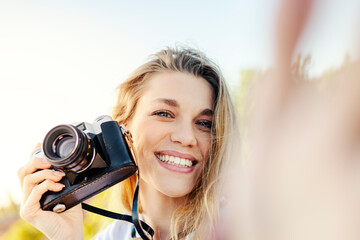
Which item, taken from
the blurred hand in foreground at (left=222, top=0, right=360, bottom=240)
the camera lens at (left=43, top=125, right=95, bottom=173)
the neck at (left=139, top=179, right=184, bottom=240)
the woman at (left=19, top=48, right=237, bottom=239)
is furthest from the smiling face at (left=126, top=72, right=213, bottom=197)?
the blurred hand in foreground at (left=222, top=0, right=360, bottom=240)

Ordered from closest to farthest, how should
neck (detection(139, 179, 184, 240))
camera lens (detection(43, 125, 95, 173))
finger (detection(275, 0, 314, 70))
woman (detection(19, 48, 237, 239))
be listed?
finger (detection(275, 0, 314, 70)) → camera lens (detection(43, 125, 95, 173)) → woman (detection(19, 48, 237, 239)) → neck (detection(139, 179, 184, 240))

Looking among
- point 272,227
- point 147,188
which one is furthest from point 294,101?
point 147,188

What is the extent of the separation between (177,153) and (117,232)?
451 millimetres

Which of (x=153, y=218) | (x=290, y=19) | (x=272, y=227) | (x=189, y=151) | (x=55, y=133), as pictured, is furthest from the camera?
(x=153, y=218)

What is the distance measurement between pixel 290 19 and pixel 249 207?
25 cm

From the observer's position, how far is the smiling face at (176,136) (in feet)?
3.63

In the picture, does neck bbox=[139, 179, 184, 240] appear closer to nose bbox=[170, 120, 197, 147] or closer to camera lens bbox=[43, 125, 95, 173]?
nose bbox=[170, 120, 197, 147]

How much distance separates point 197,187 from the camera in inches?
47.3

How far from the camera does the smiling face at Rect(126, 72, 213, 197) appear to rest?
3.63 feet

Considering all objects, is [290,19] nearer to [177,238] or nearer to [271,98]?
[271,98]

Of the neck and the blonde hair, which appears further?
the neck

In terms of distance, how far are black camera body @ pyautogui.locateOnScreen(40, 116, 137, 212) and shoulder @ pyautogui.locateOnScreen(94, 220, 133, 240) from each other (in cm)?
34

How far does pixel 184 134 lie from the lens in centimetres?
Answer: 109

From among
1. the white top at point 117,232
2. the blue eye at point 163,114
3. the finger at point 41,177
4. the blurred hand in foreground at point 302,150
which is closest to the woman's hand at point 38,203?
the finger at point 41,177
